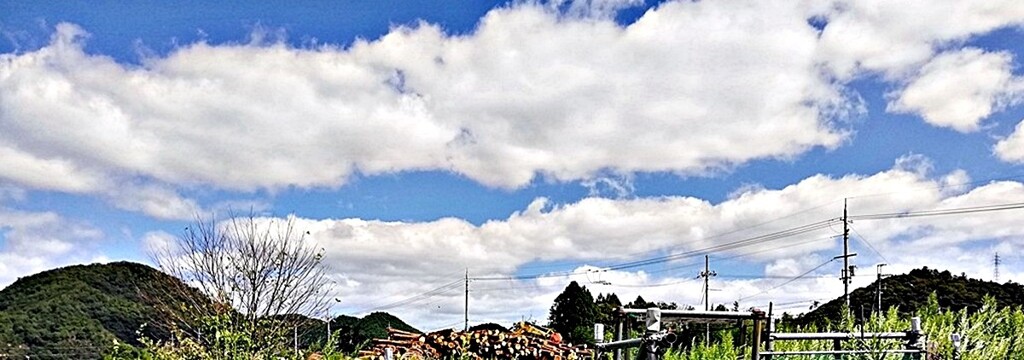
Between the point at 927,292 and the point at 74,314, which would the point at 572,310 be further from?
the point at 74,314

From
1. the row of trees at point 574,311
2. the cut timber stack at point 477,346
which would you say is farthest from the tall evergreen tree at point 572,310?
the cut timber stack at point 477,346

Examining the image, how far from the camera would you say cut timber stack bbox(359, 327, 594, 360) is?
14.6 metres

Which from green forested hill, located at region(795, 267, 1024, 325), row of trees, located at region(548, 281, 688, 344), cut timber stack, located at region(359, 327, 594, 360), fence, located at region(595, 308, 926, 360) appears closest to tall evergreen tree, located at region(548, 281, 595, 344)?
row of trees, located at region(548, 281, 688, 344)

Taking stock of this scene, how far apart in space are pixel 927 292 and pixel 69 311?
32704 mm

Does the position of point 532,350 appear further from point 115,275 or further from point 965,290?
point 115,275

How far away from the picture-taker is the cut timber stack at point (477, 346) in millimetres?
14609

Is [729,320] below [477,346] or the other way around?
the other way around

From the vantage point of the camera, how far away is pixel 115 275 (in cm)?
4566

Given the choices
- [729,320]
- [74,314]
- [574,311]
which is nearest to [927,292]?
[574,311]

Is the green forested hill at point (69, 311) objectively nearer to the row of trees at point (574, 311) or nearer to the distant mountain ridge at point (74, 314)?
the distant mountain ridge at point (74, 314)

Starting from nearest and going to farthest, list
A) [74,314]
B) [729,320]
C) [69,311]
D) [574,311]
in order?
[729,320], [574,311], [74,314], [69,311]

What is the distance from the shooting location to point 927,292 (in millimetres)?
33438

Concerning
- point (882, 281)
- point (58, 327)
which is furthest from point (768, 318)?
point (58, 327)

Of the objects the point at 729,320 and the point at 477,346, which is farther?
the point at 477,346
